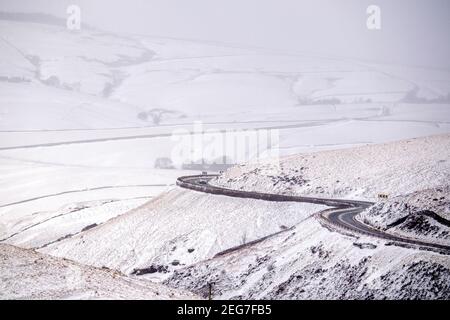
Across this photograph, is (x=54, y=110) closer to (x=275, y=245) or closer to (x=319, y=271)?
(x=275, y=245)

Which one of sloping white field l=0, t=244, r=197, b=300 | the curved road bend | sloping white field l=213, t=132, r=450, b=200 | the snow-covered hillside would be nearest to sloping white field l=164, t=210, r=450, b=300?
the snow-covered hillside

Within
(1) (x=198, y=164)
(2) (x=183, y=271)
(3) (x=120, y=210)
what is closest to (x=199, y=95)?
(1) (x=198, y=164)

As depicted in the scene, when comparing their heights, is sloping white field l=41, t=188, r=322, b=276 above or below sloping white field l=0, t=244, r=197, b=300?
below

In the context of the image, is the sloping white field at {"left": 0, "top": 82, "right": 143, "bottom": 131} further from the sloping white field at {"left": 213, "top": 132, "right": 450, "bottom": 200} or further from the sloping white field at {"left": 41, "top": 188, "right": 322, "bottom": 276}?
the sloping white field at {"left": 41, "top": 188, "right": 322, "bottom": 276}

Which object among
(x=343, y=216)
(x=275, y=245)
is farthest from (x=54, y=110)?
(x=275, y=245)

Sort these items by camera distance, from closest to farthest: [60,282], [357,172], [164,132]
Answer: [60,282] → [357,172] → [164,132]

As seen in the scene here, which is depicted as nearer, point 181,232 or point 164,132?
point 181,232

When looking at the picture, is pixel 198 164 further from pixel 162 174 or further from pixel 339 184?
pixel 339 184
